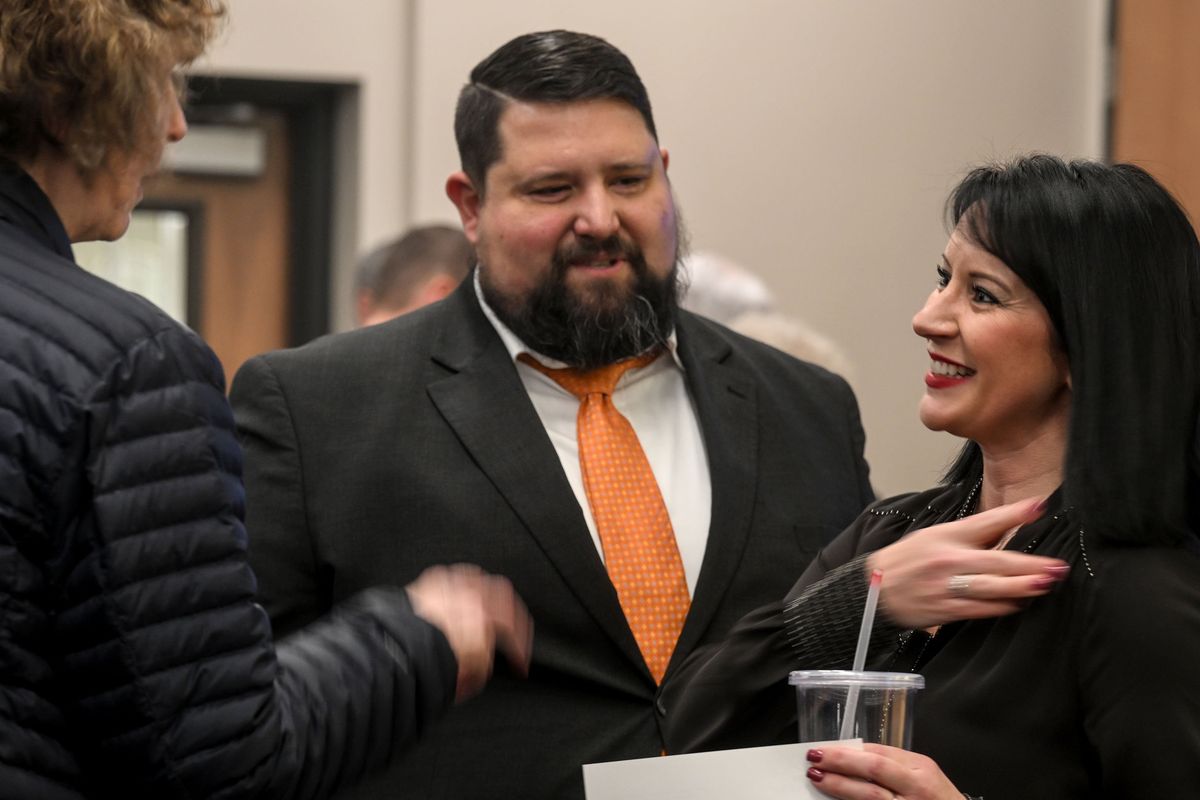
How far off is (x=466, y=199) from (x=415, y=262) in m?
1.39

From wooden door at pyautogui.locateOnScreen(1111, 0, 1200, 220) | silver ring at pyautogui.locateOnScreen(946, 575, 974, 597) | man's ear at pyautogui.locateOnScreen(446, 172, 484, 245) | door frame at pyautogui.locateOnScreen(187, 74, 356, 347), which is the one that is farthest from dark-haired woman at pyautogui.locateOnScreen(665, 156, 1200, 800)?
wooden door at pyautogui.locateOnScreen(1111, 0, 1200, 220)

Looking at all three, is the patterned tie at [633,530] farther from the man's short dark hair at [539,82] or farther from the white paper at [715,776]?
the white paper at [715,776]

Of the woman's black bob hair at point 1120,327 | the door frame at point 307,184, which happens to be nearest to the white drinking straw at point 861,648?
the woman's black bob hair at point 1120,327

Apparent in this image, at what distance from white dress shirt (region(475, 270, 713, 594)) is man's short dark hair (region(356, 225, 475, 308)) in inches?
55.1

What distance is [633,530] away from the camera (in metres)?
2.42

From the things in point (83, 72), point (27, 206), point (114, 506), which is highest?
point (83, 72)

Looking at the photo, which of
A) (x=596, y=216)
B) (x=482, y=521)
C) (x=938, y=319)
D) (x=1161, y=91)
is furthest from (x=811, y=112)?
(x=938, y=319)

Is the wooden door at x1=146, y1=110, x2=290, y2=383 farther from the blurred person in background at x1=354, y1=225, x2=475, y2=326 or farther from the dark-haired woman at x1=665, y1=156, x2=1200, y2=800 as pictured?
the dark-haired woman at x1=665, y1=156, x2=1200, y2=800

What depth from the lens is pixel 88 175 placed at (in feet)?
4.86

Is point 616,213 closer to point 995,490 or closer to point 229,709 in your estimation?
point 995,490

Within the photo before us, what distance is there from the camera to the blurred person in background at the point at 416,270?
4.01 meters

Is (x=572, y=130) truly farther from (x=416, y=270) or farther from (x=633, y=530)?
(x=416, y=270)

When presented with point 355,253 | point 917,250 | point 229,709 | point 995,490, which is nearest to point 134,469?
point 229,709

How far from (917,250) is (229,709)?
167 inches
